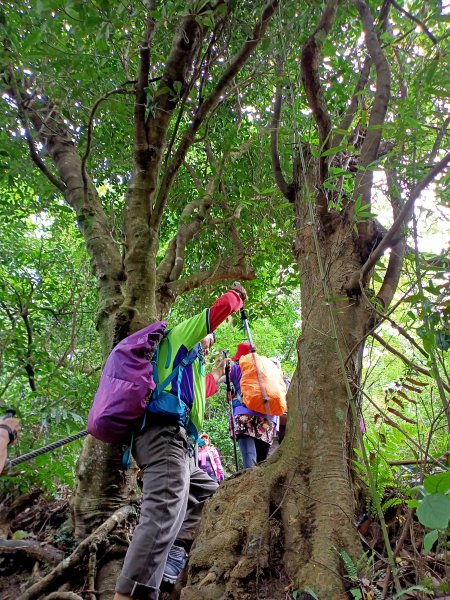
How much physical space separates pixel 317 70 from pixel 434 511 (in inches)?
88.7

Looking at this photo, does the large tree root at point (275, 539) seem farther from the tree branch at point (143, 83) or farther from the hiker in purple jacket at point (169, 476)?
the tree branch at point (143, 83)

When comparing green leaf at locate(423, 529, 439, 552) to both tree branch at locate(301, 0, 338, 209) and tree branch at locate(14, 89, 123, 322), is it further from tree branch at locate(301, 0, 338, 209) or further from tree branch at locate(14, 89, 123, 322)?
tree branch at locate(14, 89, 123, 322)

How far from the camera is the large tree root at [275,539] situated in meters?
1.87

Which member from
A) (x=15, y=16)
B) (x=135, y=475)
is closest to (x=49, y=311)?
(x=135, y=475)

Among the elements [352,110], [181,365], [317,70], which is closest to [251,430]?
[181,365]

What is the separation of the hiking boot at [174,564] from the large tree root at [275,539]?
605 millimetres

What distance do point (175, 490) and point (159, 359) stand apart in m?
0.81

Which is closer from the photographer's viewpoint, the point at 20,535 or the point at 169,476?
the point at 169,476

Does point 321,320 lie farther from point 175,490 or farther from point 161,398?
point 175,490

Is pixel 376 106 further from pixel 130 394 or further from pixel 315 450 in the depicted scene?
pixel 130 394

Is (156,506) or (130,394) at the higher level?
(130,394)

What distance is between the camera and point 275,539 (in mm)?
2104

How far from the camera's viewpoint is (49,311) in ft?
19.8

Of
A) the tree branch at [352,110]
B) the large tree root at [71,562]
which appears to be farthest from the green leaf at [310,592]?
the tree branch at [352,110]
